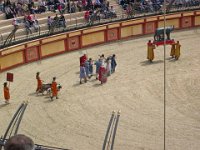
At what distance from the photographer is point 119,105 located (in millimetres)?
19078

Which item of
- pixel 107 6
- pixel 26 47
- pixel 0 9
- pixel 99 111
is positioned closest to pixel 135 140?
pixel 99 111

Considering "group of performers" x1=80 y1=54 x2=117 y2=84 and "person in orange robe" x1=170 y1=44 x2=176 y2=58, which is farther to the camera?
"person in orange robe" x1=170 y1=44 x2=176 y2=58

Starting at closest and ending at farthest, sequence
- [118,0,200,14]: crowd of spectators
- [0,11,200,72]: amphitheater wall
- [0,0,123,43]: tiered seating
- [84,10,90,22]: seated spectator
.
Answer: [0,11,200,72]: amphitheater wall, [0,0,123,43]: tiered seating, [84,10,90,22]: seated spectator, [118,0,200,14]: crowd of spectators

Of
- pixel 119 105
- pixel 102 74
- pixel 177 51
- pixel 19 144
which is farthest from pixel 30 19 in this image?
pixel 19 144

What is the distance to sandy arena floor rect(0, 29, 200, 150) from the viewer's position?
15.5m

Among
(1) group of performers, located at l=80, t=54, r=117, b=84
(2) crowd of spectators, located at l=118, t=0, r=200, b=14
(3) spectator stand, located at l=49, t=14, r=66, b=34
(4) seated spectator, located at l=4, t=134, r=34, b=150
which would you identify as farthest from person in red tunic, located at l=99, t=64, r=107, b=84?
(4) seated spectator, located at l=4, t=134, r=34, b=150

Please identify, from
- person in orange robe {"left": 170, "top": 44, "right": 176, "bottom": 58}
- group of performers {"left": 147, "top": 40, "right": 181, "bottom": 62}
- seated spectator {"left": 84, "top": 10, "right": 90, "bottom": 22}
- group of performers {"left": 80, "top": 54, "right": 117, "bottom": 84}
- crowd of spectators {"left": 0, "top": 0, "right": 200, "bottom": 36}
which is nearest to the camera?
group of performers {"left": 80, "top": 54, "right": 117, "bottom": 84}

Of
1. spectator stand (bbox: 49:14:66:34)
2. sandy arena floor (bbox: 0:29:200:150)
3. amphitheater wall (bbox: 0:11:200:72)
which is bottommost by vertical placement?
sandy arena floor (bbox: 0:29:200:150)

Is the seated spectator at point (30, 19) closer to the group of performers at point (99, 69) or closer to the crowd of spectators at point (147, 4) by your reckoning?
the group of performers at point (99, 69)

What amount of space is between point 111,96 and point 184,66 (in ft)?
22.6

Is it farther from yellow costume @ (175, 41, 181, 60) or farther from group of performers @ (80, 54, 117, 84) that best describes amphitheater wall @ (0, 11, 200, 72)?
yellow costume @ (175, 41, 181, 60)

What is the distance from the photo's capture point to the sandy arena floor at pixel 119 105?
15500 millimetres

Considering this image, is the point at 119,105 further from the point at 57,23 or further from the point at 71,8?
the point at 71,8

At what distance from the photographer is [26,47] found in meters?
26.6
